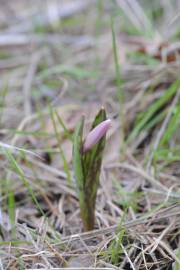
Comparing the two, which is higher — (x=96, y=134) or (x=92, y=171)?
(x=96, y=134)

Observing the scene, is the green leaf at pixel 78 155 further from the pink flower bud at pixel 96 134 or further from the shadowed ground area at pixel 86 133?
the shadowed ground area at pixel 86 133

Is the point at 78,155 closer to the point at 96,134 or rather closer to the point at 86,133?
the point at 96,134

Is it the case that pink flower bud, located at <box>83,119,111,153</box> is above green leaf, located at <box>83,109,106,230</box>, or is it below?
above

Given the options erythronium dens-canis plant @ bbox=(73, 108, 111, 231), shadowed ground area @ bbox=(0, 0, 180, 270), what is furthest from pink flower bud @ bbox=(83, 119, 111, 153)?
shadowed ground area @ bbox=(0, 0, 180, 270)

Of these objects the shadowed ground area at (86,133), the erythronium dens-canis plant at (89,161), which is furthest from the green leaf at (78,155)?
the shadowed ground area at (86,133)

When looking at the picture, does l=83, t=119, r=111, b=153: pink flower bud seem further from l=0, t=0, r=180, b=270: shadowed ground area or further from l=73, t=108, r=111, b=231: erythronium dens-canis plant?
l=0, t=0, r=180, b=270: shadowed ground area

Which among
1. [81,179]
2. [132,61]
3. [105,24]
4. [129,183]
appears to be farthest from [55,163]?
[105,24]

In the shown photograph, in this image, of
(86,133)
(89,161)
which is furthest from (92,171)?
(86,133)

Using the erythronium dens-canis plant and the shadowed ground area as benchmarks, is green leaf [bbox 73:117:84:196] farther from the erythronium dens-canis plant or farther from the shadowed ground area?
the shadowed ground area
